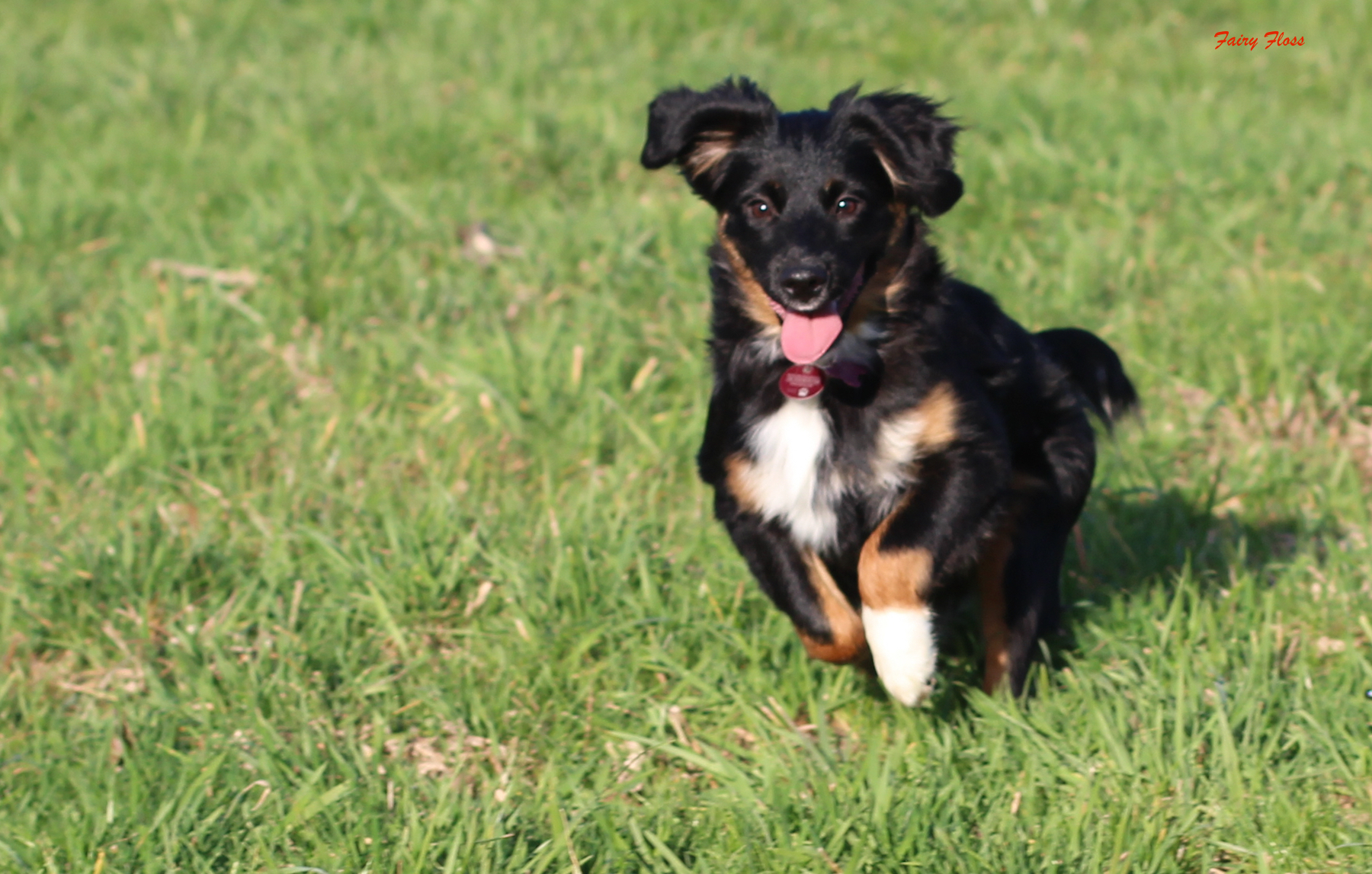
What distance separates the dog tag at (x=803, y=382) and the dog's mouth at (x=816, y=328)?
0.03m

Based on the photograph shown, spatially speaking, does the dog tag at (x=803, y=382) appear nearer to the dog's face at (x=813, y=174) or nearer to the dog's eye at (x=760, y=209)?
the dog's face at (x=813, y=174)

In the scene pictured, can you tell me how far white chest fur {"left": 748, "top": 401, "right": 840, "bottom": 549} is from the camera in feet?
10.3

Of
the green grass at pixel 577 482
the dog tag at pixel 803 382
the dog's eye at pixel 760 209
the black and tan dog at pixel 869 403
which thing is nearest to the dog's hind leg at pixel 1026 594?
the black and tan dog at pixel 869 403

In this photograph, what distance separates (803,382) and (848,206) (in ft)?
1.46

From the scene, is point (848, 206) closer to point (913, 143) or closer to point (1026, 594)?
point (913, 143)

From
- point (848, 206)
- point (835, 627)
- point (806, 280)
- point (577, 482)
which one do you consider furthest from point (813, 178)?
point (577, 482)

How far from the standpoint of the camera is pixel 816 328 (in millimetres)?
3105

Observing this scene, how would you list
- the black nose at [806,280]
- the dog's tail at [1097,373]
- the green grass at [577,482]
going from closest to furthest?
the green grass at [577,482]
the black nose at [806,280]
the dog's tail at [1097,373]

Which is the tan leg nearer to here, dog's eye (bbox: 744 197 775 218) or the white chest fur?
the white chest fur

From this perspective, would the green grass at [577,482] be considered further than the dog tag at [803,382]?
No

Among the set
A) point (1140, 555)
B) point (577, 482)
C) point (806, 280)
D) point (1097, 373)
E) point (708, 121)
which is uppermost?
point (708, 121)

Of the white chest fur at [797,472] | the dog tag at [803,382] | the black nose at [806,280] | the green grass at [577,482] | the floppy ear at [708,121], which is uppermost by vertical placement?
the floppy ear at [708,121]

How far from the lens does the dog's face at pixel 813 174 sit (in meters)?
3.09

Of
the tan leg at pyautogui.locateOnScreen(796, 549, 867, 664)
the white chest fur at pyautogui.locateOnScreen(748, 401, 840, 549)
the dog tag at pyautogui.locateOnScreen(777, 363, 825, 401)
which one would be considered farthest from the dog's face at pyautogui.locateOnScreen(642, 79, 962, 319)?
the tan leg at pyautogui.locateOnScreen(796, 549, 867, 664)
